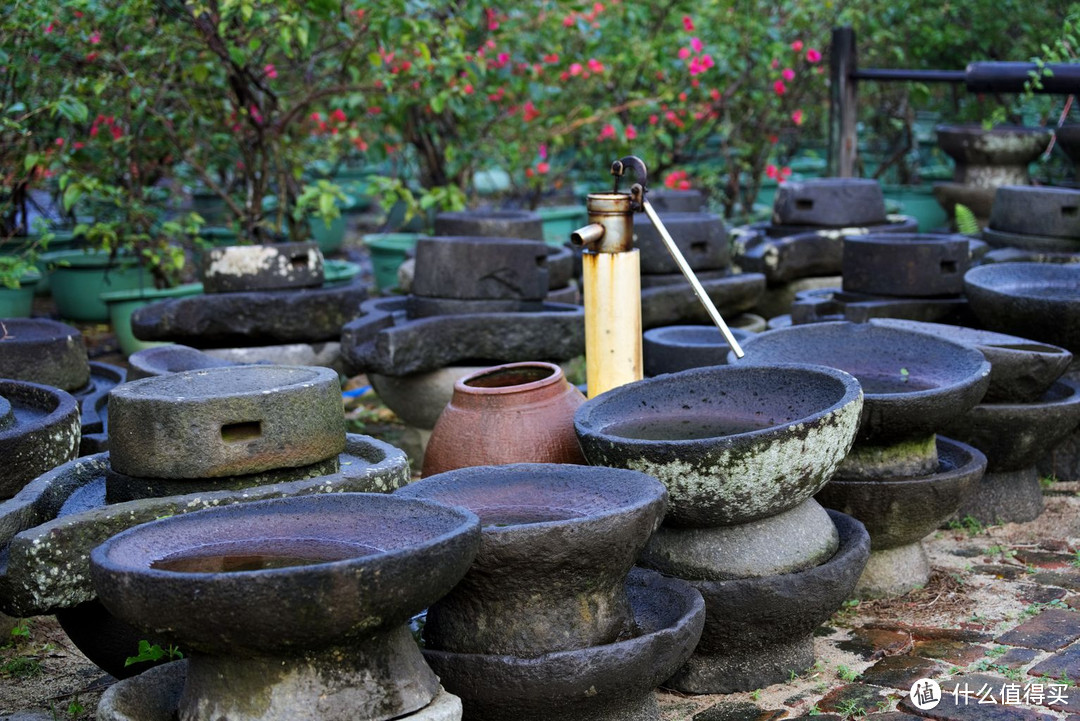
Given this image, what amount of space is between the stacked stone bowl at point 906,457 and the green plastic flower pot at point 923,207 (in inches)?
247

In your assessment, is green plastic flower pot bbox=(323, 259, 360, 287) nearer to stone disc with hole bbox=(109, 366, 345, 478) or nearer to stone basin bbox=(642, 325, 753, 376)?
stone basin bbox=(642, 325, 753, 376)

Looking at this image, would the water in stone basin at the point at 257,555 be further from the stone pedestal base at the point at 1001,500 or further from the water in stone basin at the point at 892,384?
the stone pedestal base at the point at 1001,500

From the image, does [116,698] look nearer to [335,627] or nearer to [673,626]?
[335,627]

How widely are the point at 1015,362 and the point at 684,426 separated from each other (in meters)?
1.47

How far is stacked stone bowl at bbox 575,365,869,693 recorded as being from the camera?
3283 mm

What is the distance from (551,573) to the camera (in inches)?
116

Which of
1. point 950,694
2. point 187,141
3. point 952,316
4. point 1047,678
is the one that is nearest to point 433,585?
point 950,694

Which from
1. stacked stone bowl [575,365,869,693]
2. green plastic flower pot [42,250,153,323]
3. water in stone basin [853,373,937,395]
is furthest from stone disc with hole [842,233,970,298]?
green plastic flower pot [42,250,153,323]

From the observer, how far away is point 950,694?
128 inches

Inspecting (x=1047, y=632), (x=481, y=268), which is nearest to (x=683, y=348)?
(x=481, y=268)

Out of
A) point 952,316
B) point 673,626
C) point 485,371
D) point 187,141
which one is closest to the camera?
point 673,626

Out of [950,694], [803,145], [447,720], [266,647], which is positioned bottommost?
[950,694]

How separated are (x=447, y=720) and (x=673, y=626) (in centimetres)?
63

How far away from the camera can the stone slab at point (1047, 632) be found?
359 cm
